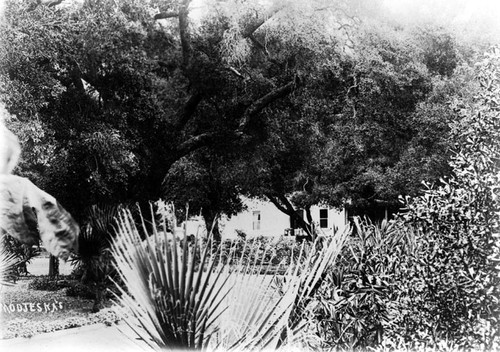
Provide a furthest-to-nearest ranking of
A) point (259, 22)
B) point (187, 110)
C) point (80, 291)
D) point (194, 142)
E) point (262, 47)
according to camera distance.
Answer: point (187, 110), point (194, 142), point (262, 47), point (259, 22), point (80, 291)

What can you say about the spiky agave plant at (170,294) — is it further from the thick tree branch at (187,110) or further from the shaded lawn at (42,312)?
the thick tree branch at (187,110)

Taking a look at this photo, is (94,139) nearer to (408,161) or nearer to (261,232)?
(408,161)

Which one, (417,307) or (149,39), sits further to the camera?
(149,39)

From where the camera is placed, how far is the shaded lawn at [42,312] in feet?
29.1

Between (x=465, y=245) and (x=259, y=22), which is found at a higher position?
(x=259, y=22)

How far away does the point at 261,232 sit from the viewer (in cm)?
2761

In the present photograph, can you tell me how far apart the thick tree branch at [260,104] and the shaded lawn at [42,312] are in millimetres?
5414

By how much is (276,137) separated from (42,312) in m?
7.04

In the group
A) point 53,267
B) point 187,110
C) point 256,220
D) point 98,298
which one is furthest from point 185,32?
point 256,220

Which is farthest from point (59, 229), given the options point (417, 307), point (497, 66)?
point (497, 66)

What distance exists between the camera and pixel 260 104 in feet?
46.4

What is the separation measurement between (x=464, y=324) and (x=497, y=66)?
1554mm

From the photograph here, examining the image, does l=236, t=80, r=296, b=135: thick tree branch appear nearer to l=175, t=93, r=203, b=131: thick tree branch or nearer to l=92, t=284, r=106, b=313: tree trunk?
l=175, t=93, r=203, b=131: thick tree branch

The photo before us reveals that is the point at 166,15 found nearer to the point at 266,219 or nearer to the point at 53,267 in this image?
the point at 53,267
